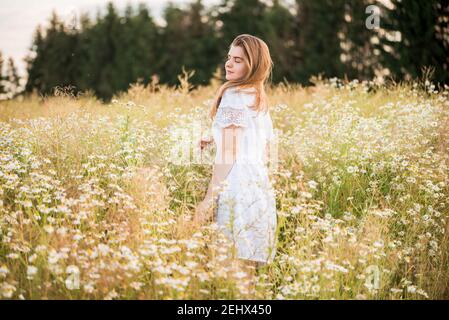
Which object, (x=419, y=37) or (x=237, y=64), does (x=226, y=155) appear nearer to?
(x=237, y=64)

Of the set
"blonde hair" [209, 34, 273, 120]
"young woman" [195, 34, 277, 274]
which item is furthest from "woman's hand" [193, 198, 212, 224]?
"blonde hair" [209, 34, 273, 120]

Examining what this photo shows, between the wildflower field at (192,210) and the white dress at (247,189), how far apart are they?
142 mm

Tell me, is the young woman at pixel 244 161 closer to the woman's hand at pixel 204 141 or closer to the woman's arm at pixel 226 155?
the woman's arm at pixel 226 155

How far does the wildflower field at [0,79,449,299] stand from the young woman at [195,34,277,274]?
0.15 metres

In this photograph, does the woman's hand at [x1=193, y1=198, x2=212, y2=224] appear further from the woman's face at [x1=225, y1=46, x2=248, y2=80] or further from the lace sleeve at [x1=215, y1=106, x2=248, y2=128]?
the woman's face at [x1=225, y1=46, x2=248, y2=80]

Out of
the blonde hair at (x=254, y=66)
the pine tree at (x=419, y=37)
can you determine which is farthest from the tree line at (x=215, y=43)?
the blonde hair at (x=254, y=66)

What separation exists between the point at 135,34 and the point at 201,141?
28.5 meters

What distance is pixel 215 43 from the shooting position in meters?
28.9

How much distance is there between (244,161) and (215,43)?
2621 centimetres

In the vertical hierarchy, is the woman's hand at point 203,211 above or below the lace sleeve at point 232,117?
below

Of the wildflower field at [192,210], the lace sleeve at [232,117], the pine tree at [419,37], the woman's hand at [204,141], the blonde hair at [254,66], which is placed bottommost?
the wildflower field at [192,210]

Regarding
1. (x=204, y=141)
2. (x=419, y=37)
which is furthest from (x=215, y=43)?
(x=204, y=141)

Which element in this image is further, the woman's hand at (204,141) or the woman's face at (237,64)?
the woman's hand at (204,141)

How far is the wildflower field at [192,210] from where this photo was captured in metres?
3.01
